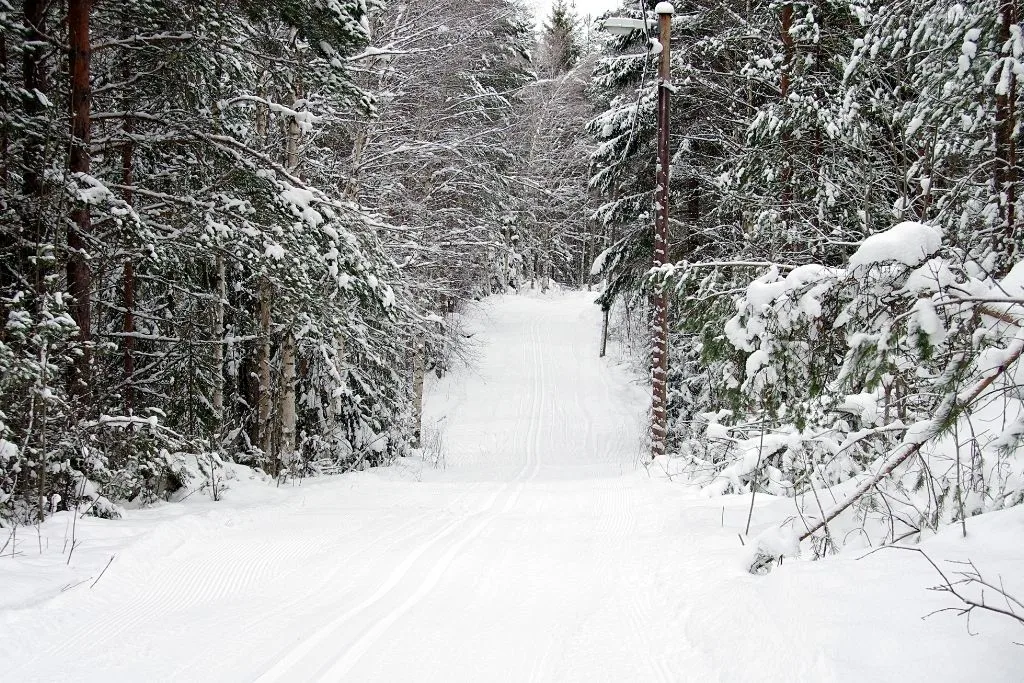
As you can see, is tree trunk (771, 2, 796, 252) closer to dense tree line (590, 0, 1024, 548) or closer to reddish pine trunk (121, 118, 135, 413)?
dense tree line (590, 0, 1024, 548)

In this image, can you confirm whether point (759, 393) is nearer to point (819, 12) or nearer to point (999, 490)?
point (999, 490)

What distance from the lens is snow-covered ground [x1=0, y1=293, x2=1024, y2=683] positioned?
2.87 metres

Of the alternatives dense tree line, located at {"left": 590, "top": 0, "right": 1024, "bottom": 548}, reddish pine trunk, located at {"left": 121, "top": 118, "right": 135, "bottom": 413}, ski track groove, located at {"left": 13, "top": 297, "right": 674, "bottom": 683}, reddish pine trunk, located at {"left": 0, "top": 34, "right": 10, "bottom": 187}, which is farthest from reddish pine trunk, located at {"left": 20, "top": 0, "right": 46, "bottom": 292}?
dense tree line, located at {"left": 590, "top": 0, "right": 1024, "bottom": 548}

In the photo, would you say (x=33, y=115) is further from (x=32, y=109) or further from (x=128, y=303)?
(x=128, y=303)

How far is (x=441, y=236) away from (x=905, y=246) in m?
12.6

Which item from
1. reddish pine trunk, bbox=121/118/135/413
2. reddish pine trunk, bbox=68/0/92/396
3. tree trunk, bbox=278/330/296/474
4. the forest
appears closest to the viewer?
the forest

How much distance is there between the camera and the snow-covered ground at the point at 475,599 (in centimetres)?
287

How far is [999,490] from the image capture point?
4098mm

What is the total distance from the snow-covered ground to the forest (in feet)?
1.81

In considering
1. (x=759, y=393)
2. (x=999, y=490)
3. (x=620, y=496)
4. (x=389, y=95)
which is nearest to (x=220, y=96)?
(x=389, y=95)

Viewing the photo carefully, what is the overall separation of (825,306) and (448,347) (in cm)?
1377

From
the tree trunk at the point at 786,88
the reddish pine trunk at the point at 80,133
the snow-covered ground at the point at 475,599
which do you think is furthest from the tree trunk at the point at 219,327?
the tree trunk at the point at 786,88

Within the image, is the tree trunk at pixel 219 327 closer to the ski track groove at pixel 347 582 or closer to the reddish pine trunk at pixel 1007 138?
the ski track groove at pixel 347 582

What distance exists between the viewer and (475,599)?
13.7 ft
